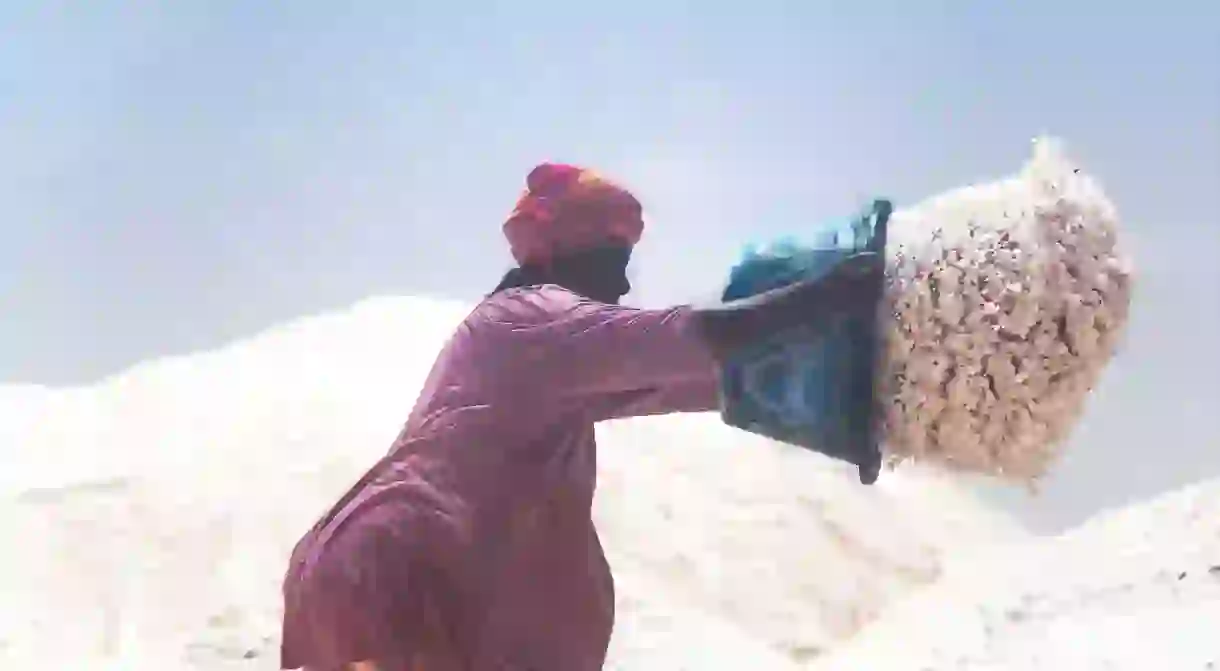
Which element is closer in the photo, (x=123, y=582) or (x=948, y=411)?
(x=948, y=411)

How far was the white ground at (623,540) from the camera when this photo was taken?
2.52 metres

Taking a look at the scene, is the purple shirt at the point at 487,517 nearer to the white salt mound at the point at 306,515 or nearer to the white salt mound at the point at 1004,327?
the white salt mound at the point at 1004,327

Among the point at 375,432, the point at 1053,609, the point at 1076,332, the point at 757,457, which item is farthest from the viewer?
the point at 757,457

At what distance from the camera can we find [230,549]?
2.92 meters

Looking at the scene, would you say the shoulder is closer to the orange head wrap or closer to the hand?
the orange head wrap

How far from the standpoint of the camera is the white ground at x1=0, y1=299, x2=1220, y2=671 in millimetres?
2516

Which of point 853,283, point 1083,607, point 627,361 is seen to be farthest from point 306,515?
point 853,283

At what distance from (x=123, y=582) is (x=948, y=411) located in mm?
2539

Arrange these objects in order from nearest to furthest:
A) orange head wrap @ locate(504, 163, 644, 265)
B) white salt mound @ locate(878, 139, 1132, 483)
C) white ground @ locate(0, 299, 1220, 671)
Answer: white salt mound @ locate(878, 139, 1132, 483) < orange head wrap @ locate(504, 163, 644, 265) < white ground @ locate(0, 299, 1220, 671)

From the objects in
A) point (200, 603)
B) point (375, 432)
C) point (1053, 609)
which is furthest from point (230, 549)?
point (1053, 609)

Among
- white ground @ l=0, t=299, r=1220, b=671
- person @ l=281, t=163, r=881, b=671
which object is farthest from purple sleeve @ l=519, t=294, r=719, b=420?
white ground @ l=0, t=299, r=1220, b=671

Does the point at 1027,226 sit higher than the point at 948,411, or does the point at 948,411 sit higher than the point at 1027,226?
the point at 1027,226

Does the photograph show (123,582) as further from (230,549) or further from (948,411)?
(948,411)

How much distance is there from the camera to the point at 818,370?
28.8 inches
